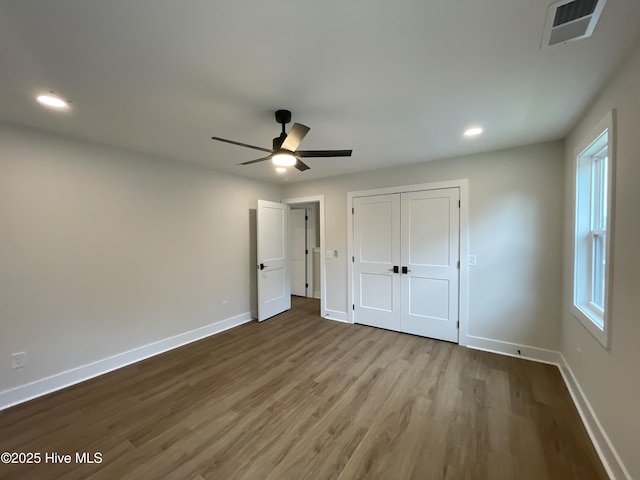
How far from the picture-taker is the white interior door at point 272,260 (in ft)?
14.5

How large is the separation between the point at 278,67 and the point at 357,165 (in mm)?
2398

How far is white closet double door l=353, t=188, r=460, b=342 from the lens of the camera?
3.54 meters

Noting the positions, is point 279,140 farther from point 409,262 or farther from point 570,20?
point 409,262

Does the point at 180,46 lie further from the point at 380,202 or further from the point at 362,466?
the point at 380,202

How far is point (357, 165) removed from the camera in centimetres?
386

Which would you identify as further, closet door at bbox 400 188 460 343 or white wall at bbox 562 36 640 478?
closet door at bbox 400 188 460 343

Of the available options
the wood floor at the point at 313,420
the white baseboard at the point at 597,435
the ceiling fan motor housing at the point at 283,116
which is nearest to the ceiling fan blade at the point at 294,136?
the ceiling fan motor housing at the point at 283,116

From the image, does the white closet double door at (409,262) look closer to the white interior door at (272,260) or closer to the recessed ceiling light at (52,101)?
the white interior door at (272,260)

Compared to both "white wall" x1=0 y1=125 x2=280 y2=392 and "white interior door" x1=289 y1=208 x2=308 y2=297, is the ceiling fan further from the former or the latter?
"white interior door" x1=289 y1=208 x2=308 y2=297

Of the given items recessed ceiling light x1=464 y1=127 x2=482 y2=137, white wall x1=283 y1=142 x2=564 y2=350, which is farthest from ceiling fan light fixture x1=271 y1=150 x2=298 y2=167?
white wall x1=283 y1=142 x2=564 y2=350

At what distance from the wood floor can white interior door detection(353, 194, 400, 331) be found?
94cm

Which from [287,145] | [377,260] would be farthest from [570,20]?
[377,260]

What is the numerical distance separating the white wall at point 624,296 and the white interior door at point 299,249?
491cm

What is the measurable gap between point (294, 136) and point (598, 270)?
284cm
